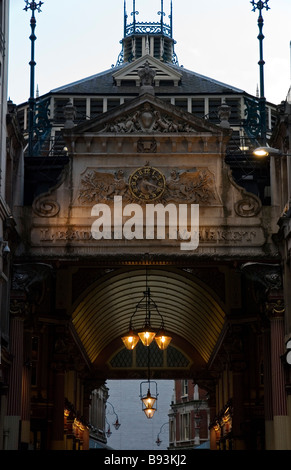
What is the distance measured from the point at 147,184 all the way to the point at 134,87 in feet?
96.7

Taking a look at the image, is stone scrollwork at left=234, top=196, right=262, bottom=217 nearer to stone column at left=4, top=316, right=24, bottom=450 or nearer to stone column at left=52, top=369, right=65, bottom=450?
stone column at left=4, top=316, right=24, bottom=450

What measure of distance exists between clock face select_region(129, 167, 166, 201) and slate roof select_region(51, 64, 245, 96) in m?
25.2

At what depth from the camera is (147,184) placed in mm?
39188

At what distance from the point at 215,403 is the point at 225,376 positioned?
8.80 meters

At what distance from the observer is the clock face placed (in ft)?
128

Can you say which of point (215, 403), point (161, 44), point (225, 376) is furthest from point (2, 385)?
point (161, 44)

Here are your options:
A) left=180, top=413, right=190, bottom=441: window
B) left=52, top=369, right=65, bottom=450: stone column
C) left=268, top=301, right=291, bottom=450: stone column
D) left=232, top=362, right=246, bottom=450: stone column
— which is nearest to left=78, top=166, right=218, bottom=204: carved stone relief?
left=268, top=301, right=291, bottom=450: stone column

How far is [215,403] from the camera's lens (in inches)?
2504

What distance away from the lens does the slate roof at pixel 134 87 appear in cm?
6494

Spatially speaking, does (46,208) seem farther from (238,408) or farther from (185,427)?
(185,427)

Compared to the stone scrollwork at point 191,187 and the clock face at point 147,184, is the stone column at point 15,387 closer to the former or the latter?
the clock face at point 147,184

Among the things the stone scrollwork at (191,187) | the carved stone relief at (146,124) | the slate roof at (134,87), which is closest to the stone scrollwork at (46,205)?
the carved stone relief at (146,124)

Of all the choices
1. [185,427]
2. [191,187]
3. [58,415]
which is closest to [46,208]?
[191,187]

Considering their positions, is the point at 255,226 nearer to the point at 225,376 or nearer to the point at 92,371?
the point at 225,376
